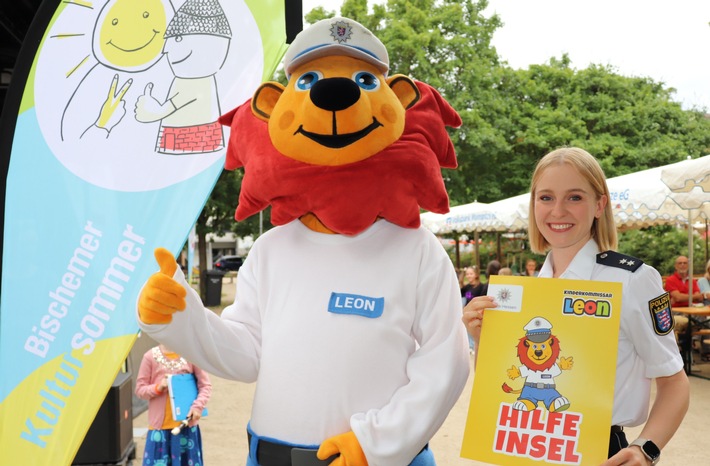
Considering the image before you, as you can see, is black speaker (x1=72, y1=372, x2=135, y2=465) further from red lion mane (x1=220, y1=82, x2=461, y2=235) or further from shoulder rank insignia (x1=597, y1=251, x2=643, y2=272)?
shoulder rank insignia (x1=597, y1=251, x2=643, y2=272)

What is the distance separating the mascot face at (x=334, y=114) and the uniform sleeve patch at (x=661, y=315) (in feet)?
3.18

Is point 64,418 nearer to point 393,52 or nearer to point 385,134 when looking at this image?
point 385,134

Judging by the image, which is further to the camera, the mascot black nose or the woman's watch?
the mascot black nose

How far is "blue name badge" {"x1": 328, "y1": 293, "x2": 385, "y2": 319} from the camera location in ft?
7.09

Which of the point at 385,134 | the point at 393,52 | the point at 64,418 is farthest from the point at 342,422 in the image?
the point at 393,52

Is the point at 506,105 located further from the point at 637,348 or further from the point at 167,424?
the point at 637,348

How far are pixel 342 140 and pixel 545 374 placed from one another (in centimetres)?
98

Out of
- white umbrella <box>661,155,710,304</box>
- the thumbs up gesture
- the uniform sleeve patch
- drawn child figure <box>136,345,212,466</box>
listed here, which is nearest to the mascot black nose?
the thumbs up gesture

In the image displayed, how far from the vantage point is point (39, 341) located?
2.67 m

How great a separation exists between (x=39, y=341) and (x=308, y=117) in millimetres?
1502

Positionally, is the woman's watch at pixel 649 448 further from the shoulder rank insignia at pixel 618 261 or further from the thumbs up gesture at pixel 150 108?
the thumbs up gesture at pixel 150 108

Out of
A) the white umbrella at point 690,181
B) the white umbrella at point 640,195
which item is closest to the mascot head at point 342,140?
the white umbrella at point 690,181

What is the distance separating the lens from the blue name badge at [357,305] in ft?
7.09

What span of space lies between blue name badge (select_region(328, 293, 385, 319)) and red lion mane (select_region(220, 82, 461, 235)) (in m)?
0.23
